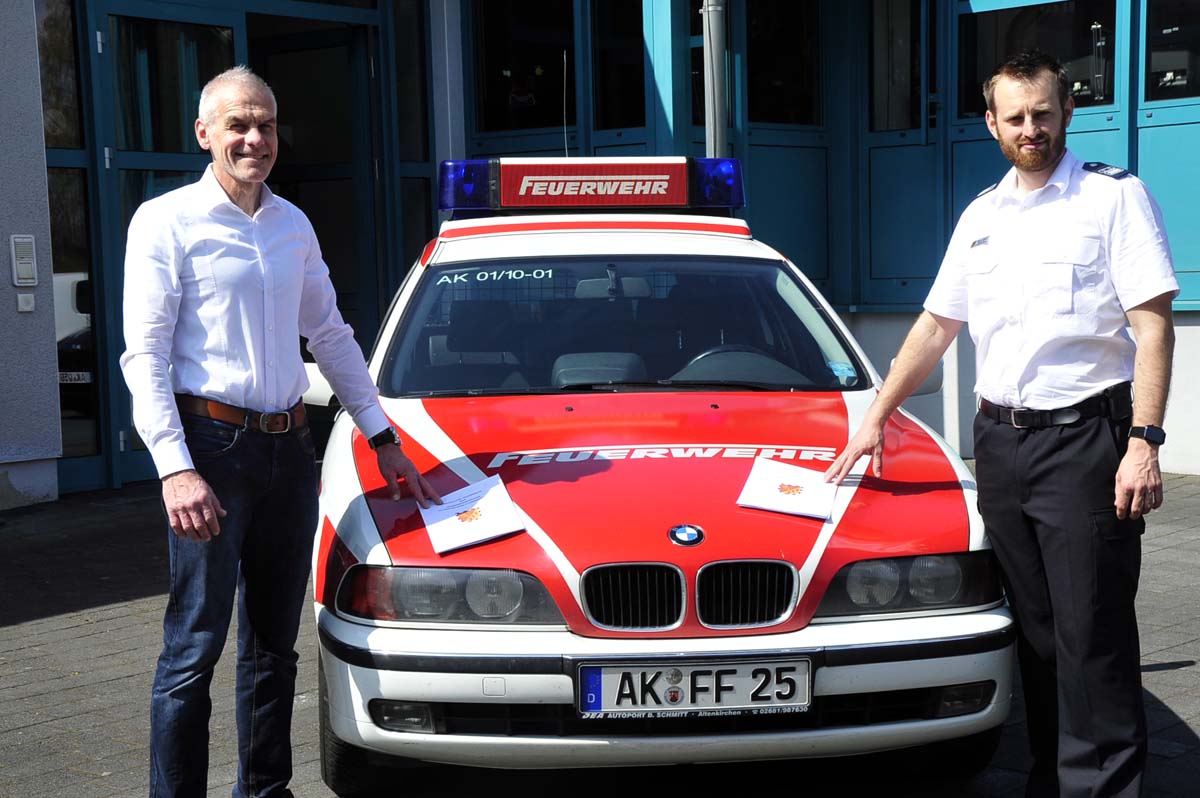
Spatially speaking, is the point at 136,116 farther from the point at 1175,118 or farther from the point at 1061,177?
the point at 1061,177

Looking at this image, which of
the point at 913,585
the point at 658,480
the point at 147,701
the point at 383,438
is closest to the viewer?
the point at 913,585

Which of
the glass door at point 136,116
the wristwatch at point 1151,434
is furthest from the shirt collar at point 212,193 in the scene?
the glass door at point 136,116

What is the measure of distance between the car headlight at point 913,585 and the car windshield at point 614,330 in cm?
106

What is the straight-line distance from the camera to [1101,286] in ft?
11.3

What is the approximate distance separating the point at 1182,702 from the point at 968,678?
1688 mm

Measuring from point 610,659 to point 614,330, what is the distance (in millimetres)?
1647

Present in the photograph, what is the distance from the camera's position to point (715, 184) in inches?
246

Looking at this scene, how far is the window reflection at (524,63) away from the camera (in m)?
11.8

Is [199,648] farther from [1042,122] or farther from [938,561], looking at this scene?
[1042,122]

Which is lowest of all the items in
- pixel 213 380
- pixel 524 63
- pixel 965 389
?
pixel 965 389

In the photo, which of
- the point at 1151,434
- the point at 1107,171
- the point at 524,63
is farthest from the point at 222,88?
the point at 524,63

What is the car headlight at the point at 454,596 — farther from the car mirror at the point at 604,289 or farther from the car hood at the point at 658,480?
the car mirror at the point at 604,289

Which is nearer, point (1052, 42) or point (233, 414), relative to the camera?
point (233, 414)

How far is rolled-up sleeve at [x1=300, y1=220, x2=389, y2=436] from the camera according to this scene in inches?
153
